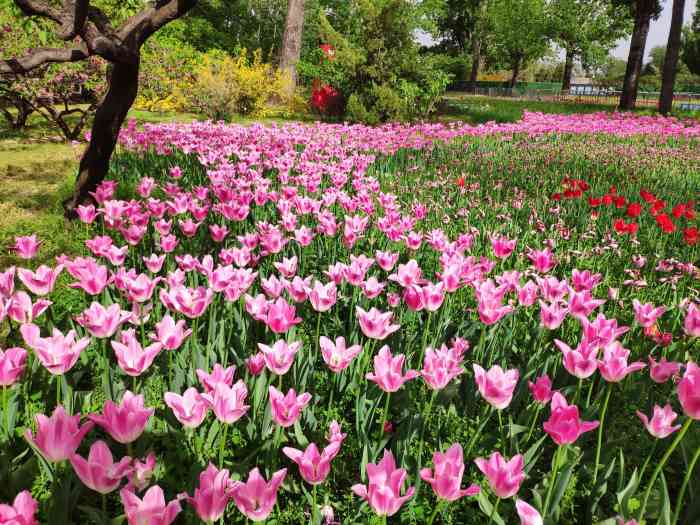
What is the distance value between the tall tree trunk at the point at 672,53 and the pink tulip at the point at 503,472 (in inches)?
934

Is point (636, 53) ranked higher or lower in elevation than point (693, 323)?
higher

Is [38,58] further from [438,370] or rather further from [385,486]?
[385,486]

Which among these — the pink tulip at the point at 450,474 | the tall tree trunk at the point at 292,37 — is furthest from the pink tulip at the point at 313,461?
the tall tree trunk at the point at 292,37

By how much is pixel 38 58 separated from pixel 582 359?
3.82 metres

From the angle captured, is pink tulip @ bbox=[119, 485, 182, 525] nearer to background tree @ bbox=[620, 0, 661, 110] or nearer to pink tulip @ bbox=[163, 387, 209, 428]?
pink tulip @ bbox=[163, 387, 209, 428]

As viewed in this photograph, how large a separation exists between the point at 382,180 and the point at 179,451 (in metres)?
5.27

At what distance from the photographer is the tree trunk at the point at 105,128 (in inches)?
172

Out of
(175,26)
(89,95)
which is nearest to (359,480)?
(89,95)

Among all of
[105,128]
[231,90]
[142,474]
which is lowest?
[142,474]

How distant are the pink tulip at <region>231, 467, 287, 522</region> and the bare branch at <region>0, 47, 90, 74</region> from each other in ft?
11.1

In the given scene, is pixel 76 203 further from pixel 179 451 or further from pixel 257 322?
pixel 179 451

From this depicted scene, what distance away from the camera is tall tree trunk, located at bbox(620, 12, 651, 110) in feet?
75.1

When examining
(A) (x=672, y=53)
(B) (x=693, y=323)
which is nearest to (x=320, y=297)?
(B) (x=693, y=323)

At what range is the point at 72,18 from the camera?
3.37 m
